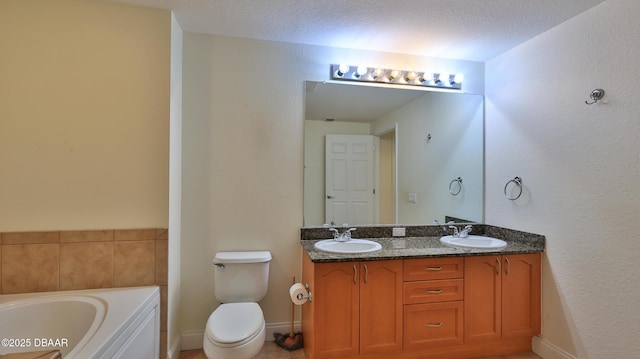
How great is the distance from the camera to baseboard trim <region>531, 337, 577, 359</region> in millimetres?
2027

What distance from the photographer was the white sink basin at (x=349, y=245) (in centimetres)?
215

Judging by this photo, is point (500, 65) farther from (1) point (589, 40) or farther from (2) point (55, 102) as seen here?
(2) point (55, 102)

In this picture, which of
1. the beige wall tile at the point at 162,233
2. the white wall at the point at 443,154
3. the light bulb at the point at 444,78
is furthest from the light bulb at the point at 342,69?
the beige wall tile at the point at 162,233

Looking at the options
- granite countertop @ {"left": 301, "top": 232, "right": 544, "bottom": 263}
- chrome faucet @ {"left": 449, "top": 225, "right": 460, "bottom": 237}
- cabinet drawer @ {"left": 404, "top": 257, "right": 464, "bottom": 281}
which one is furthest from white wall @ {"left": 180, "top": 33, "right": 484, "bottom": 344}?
chrome faucet @ {"left": 449, "top": 225, "right": 460, "bottom": 237}

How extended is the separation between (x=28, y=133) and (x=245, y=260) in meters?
1.53

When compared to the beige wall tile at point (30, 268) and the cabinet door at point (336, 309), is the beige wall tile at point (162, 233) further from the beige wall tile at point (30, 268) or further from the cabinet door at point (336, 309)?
the cabinet door at point (336, 309)

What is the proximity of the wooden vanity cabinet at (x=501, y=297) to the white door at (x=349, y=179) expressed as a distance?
34.5 inches

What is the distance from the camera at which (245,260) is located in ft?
6.94

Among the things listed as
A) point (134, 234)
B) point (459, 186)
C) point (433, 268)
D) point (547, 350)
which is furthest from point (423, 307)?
point (134, 234)

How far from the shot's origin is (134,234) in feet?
6.13

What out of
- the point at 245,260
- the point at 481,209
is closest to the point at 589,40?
the point at 481,209

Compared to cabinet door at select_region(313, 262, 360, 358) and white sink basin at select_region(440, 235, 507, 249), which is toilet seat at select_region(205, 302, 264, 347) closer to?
cabinet door at select_region(313, 262, 360, 358)

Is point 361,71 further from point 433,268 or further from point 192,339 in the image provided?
point 192,339

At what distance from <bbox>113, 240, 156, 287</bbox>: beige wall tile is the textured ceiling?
153 centimetres
